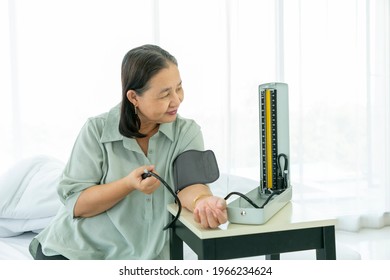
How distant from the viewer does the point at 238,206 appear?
105cm

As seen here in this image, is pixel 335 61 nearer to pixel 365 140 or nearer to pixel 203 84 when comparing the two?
pixel 365 140

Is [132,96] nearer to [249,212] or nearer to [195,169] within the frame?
[195,169]

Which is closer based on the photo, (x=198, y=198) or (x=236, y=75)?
(x=198, y=198)

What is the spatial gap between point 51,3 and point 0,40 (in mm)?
307

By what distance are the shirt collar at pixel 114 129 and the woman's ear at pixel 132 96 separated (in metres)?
0.08

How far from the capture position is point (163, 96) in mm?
1197

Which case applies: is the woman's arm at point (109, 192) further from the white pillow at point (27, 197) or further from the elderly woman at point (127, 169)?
the white pillow at point (27, 197)

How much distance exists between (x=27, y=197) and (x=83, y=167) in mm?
634

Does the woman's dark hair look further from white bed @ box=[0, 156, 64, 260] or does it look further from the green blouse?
white bed @ box=[0, 156, 64, 260]

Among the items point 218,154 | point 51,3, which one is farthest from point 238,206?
point 51,3

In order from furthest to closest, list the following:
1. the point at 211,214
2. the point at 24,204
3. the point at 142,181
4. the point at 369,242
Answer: the point at 369,242
the point at 24,204
the point at 142,181
the point at 211,214

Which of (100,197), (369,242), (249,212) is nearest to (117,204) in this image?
(100,197)

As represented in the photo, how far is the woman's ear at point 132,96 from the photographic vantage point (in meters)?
1.23

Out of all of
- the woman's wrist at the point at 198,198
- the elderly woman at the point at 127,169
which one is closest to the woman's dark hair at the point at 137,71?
the elderly woman at the point at 127,169
